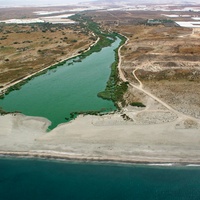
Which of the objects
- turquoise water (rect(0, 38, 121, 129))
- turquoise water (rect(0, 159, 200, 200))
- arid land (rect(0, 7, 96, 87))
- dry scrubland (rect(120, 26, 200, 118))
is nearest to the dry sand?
turquoise water (rect(0, 159, 200, 200))

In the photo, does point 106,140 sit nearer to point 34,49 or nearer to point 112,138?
point 112,138

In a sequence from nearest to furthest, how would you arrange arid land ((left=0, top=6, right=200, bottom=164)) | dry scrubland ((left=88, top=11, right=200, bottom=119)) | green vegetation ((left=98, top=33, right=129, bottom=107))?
1. arid land ((left=0, top=6, right=200, bottom=164))
2. dry scrubland ((left=88, top=11, right=200, bottom=119))
3. green vegetation ((left=98, top=33, right=129, bottom=107))

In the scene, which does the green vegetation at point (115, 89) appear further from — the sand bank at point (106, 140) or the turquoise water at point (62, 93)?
the sand bank at point (106, 140)

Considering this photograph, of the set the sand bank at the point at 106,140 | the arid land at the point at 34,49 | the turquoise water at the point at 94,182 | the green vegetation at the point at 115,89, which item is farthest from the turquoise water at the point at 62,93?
the turquoise water at the point at 94,182

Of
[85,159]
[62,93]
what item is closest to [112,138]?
[85,159]

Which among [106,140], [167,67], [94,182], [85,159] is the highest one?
[167,67]

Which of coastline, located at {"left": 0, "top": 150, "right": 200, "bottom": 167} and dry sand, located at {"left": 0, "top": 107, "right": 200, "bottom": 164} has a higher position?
dry sand, located at {"left": 0, "top": 107, "right": 200, "bottom": 164}

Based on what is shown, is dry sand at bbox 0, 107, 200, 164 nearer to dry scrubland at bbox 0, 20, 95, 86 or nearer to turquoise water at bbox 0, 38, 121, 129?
turquoise water at bbox 0, 38, 121, 129
